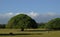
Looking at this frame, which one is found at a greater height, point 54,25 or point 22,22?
point 22,22

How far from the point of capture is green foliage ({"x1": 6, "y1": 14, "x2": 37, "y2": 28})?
85.8 meters

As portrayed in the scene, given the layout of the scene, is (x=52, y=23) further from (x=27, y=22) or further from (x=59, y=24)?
(x=27, y=22)

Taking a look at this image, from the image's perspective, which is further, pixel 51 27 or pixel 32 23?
pixel 51 27

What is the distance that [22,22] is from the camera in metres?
86.4

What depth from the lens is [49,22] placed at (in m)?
104

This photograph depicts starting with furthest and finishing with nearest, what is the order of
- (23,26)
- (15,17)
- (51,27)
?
(51,27), (15,17), (23,26)

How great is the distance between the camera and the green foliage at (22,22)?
8575 centimetres

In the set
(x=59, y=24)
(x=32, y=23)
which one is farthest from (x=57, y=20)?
(x=32, y=23)

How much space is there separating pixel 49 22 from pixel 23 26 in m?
22.6

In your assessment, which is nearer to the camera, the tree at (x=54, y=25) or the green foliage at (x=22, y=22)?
the green foliage at (x=22, y=22)

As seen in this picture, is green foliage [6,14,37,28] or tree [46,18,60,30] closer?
green foliage [6,14,37,28]

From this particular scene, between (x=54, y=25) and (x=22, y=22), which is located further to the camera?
(x=54, y=25)

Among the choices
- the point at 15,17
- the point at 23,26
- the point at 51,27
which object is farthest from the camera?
the point at 51,27

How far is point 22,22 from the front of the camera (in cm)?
8644
